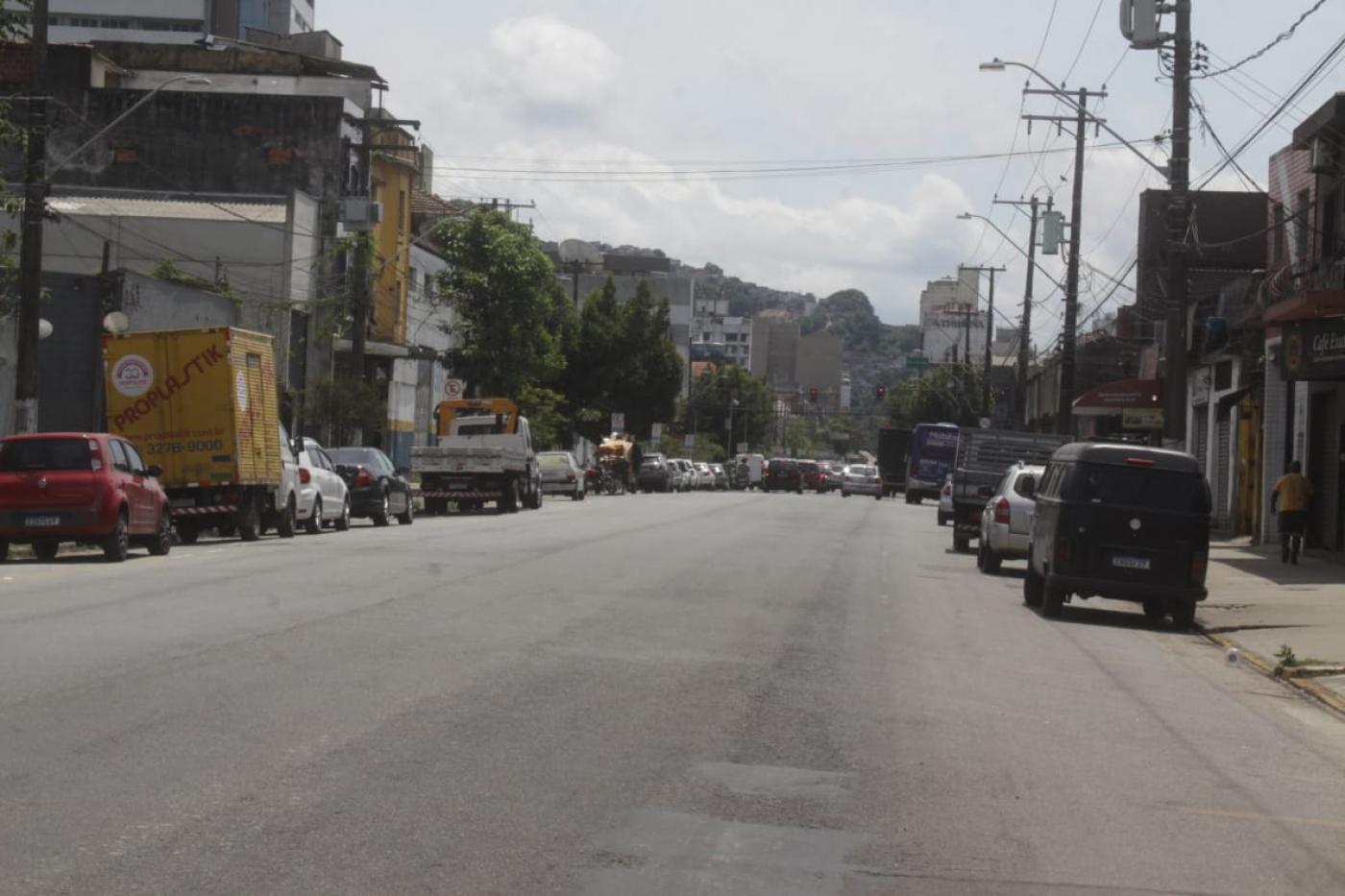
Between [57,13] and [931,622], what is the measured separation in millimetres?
91719

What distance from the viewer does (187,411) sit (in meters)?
29.3

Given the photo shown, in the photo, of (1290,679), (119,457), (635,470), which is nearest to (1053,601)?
(1290,679)

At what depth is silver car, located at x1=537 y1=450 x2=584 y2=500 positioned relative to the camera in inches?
2333

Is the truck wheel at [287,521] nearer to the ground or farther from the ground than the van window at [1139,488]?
nearer to the ground

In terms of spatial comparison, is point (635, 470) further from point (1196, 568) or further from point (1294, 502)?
point (1196, 568)

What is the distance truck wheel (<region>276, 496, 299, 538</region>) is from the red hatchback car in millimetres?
7614

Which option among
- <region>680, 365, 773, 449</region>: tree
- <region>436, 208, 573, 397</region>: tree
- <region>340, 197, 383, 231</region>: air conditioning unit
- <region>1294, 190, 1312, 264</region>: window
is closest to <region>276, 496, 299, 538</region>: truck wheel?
<region>1294, 190, 1312, 264</region>: window

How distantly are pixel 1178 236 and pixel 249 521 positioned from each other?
15.6m

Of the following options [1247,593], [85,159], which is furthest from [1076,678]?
[85,159]

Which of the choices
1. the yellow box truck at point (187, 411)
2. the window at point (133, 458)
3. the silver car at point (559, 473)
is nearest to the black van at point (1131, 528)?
the window at point (133, 458)

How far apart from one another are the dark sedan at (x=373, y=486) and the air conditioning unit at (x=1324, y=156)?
19351 millimetres

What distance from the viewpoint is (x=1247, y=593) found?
2547 cm

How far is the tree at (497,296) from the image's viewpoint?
58.9 meters

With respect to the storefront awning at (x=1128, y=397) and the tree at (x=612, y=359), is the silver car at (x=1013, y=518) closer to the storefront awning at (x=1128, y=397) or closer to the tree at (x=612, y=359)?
the storefront awning at (x=1128, y=397)
